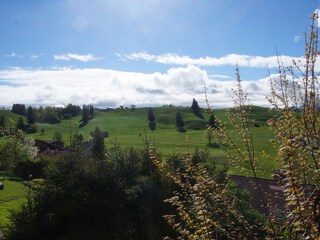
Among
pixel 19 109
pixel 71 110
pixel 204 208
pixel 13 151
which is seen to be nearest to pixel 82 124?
pixel 71 110

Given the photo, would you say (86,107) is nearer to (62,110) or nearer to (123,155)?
(62,110)

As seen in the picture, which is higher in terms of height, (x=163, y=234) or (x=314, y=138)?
(x=314, y=138)

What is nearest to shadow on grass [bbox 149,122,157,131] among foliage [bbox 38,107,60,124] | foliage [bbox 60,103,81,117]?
foliage [bbox 38,107,60,124]

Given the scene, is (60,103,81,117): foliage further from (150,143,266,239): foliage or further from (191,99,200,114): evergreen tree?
(150,143,266,239): foliage

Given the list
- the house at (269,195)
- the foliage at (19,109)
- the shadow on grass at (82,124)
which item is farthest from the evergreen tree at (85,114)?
the house at (269,195)

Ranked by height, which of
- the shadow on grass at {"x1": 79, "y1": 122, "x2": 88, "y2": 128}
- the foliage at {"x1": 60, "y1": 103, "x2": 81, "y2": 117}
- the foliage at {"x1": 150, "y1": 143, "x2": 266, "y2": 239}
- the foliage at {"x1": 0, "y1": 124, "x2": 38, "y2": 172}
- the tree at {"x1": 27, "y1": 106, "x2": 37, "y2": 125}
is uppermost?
the foliage at {"x1": 60, "y1": 103, "x2": 81, "y2": 117}

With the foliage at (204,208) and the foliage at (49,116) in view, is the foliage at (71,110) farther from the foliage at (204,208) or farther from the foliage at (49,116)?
the foliage at (204,208)

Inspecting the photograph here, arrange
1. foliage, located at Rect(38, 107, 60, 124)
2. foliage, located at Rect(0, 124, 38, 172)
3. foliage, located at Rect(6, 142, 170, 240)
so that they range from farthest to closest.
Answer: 1. foliage, located at Rect(38, 107, 60, 124)
2. foliage, located at Rect(0, 124, 38, 172)
3. foliage, located at Rect(6, 142, 170, 240)

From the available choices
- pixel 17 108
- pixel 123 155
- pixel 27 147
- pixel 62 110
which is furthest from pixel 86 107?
pixel 123 155

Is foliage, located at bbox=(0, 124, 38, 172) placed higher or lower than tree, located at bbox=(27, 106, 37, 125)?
lower

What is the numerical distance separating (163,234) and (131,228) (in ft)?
6.02

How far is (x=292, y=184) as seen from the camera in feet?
11.9

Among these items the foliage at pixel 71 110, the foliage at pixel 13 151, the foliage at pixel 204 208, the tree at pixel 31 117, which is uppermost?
the foliage at pixel 71 110

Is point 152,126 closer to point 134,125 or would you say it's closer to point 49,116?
point 134,125
